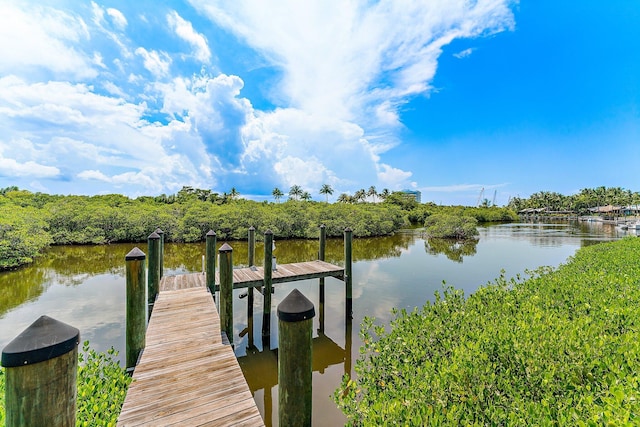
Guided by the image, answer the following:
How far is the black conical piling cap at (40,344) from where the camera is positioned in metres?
1.26

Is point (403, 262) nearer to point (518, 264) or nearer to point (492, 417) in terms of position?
point (518, 264)

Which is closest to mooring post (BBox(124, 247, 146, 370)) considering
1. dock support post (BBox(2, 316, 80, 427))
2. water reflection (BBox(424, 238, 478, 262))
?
dock support post (BBox(2, 316, 80, 427))

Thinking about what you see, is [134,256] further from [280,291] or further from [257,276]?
[280,291]

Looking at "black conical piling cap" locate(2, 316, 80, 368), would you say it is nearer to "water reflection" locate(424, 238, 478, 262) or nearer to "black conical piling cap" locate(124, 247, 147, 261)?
"black conical piling cap" locate(124, 247, 147, 261)

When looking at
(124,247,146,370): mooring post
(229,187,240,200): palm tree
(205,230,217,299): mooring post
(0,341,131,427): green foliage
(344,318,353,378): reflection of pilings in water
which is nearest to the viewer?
(0,341,131,427): green foliage

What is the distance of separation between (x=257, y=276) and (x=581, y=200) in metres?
92.2

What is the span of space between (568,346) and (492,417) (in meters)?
1.43

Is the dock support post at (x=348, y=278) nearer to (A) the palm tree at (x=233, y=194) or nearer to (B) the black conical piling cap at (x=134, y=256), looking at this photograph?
(B) the black conical piling cap at (x=134, y=256)

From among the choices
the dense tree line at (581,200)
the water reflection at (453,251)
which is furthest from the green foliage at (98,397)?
the dense tree line at (581,200)

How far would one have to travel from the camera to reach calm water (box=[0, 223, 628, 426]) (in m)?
6.70

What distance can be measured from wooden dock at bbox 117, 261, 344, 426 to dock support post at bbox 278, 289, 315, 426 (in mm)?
1299

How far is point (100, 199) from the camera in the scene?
121 feet

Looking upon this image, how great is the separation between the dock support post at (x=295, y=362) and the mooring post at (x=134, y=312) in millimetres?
3466

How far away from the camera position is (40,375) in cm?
130
